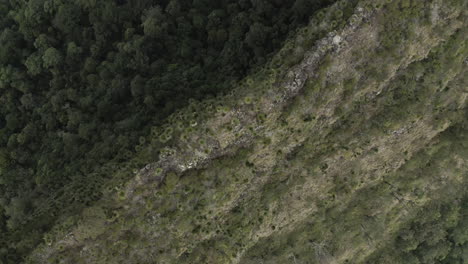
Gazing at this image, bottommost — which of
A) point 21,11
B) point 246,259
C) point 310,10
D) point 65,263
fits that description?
point 246,259

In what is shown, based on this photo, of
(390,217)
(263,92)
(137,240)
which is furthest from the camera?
(390,217)

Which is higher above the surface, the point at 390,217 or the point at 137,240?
the point at 137,240

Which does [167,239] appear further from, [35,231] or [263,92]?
[263,92]

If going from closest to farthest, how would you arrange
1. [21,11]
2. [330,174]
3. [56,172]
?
1. [56,172]
2. [330,174]
3. [21,11]

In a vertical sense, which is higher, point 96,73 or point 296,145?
point 96,73

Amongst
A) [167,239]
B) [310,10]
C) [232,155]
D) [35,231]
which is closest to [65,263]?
[35,231]

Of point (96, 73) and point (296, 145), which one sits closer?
point (296, 145)

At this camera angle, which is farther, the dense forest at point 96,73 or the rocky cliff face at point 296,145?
the dense forest at point 96,73

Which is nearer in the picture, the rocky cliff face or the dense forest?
the rocky cliff face
